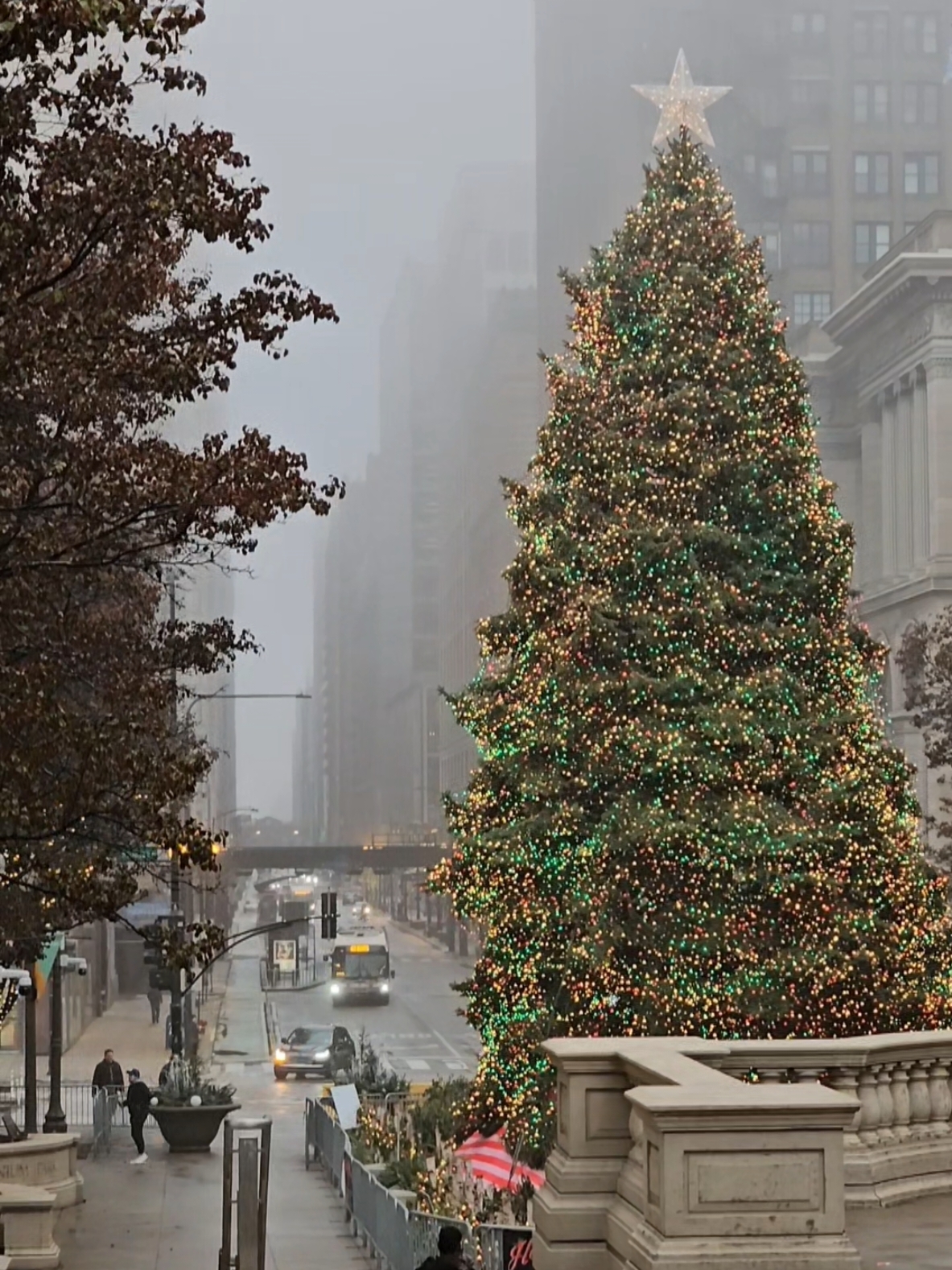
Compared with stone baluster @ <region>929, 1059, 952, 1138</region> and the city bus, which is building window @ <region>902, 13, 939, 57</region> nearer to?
the city bus

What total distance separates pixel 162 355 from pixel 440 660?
151435 mm

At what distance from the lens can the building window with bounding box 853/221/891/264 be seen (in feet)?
427

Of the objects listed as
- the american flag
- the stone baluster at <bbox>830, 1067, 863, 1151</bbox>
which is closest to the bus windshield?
the american flag

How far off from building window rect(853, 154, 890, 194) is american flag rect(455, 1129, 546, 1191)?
365 feet

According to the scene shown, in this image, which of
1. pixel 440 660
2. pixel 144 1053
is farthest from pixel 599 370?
pixel 440 660

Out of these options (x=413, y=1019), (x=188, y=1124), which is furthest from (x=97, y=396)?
(x=413, y=1019)

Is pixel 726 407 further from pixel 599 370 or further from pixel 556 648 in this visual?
pixel 556 648

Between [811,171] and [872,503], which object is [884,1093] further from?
[811,171]

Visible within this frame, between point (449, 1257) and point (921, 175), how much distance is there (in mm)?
127930

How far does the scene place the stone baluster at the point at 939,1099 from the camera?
16.5 meters

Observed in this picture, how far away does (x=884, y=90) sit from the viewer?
133000mm

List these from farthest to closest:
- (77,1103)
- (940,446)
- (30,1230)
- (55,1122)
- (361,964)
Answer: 1. (940,446)
2. (361,964)
3. (77,1103)
4. (55,1122)
5. (30,1230)

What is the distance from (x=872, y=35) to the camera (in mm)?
133625

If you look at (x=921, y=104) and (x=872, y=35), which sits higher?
(x=872, y=35)
